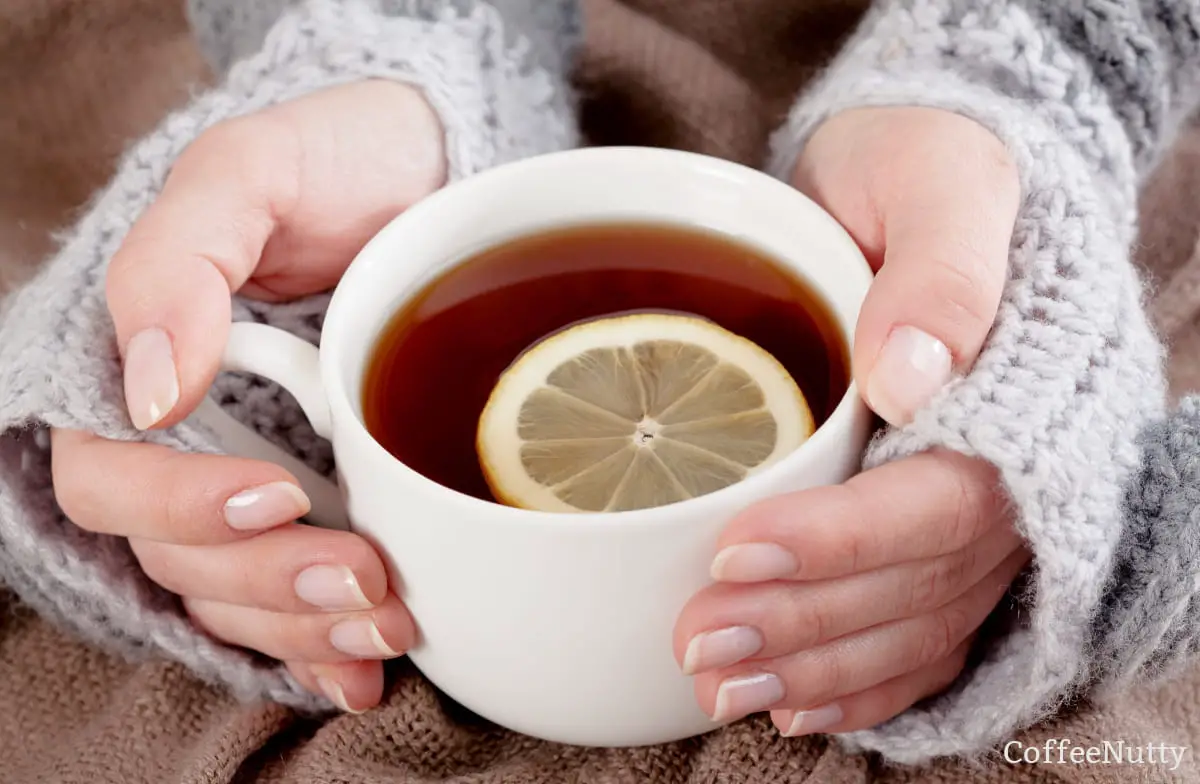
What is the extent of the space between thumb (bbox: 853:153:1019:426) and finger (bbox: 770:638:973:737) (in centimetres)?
14

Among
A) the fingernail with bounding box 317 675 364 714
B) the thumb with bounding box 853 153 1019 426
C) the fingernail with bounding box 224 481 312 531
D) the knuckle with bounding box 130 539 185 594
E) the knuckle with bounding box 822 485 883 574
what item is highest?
the thumb with bounding box 853 153 1019 426

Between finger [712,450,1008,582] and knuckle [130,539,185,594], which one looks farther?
knuckle [130,539,185,594]

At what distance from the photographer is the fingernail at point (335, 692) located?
1.89 feet

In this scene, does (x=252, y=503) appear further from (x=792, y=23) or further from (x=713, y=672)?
(x=792, y=23)

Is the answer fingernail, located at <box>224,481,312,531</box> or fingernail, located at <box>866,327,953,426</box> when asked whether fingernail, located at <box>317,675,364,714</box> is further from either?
fingernail, located at <box>866,327,953,426</box>

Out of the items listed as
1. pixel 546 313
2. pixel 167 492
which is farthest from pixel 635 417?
pixel 167 492

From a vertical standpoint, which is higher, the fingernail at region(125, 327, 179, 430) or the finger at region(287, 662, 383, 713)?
the fingernail at region(125, 327, 179, 430)

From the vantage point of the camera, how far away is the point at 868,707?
0.55m

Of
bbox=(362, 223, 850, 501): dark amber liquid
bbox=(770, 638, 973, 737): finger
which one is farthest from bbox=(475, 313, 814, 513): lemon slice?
bbox=(770, 638, 973, 737): finger

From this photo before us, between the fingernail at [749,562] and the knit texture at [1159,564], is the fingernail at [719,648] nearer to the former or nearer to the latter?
the fingernail at [749,562]

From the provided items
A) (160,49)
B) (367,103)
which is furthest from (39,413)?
(160,49)

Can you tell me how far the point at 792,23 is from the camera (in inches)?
36.0

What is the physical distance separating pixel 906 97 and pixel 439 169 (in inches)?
10.7

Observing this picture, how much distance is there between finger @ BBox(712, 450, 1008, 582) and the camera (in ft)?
1.46
